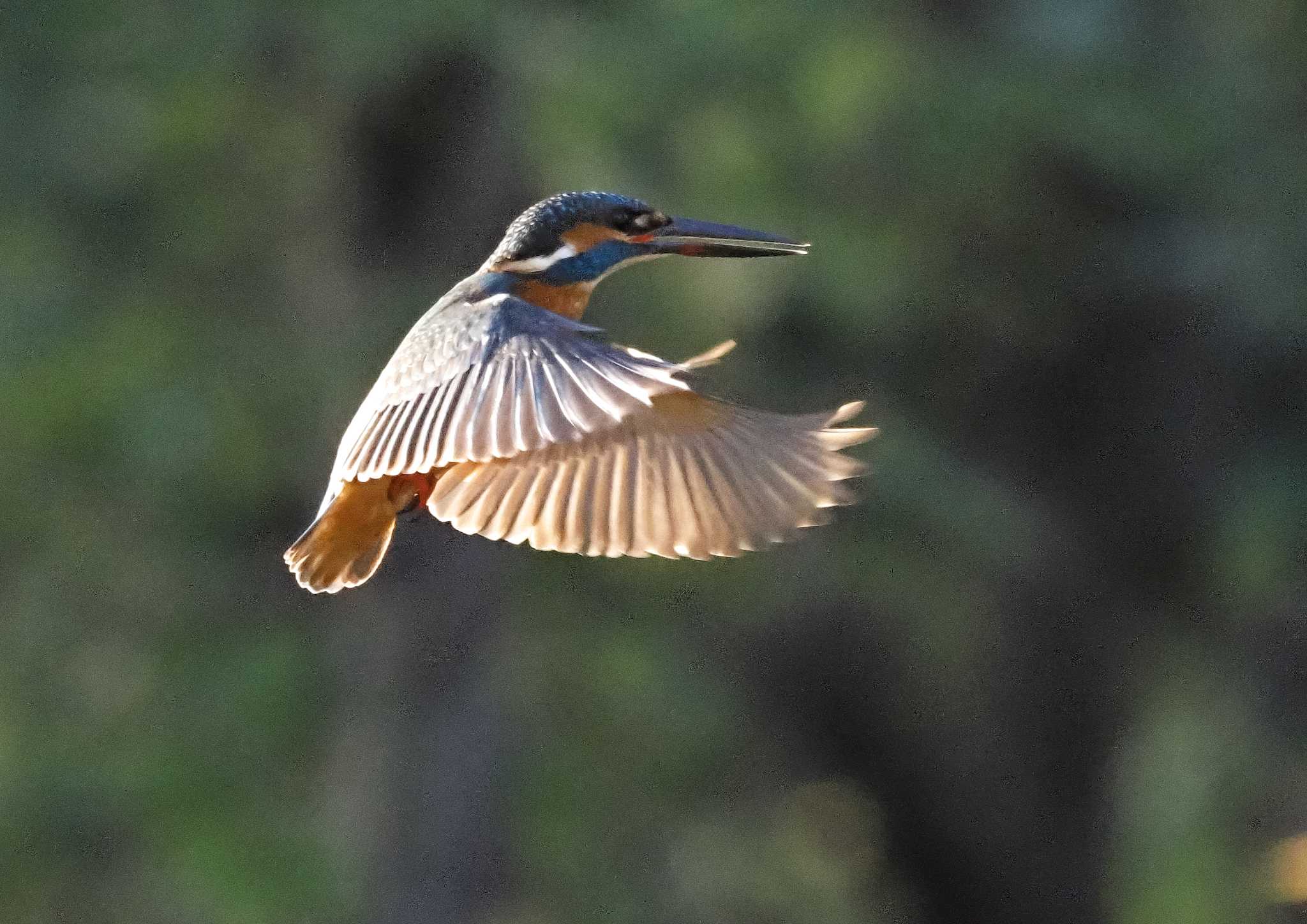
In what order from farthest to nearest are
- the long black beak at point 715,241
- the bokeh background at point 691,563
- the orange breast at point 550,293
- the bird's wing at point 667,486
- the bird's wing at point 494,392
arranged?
the bokeh background at point 691,563
the orange breast at point 550,293
the long black beak at point 715,241
the bird's wing at point 667,486
the bird's wing at point 494,392

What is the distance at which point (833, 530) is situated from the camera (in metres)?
7.12

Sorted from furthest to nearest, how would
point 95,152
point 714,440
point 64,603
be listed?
1. point 64,603
2. point 95,152
3. point 714,440

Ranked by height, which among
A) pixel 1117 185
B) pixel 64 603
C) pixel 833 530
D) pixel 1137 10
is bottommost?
pixel 64 603

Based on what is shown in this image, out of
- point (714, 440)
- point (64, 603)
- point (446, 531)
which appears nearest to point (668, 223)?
point (714, 440)

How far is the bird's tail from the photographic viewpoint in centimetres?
288

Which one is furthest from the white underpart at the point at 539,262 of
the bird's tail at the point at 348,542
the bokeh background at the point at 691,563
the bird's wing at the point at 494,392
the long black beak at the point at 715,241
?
the bokeh background at the point at 691,563

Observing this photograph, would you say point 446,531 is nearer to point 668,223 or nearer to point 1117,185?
point 1117,185

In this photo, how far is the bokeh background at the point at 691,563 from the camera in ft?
20.4

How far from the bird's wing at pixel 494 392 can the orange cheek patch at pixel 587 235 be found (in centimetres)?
25

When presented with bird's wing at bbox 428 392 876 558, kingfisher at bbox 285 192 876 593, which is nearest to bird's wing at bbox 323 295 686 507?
kingfisher at bbox 285 192 876 593

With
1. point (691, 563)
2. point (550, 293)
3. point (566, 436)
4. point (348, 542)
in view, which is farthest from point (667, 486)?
point (691, 563)

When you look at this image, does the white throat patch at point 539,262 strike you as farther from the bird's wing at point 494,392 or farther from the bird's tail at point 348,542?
the bird's tail at point 348,542

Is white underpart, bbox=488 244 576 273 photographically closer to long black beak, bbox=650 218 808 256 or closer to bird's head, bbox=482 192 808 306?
bird's head, bbox=482 192 808 306

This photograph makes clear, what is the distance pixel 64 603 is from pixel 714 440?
4.47 m
